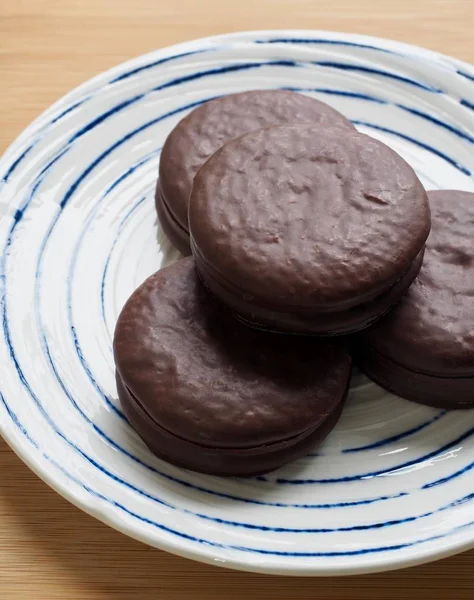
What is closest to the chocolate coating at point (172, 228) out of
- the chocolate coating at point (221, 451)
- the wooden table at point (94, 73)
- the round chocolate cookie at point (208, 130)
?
the round chocolate cookie at point (208, 130)

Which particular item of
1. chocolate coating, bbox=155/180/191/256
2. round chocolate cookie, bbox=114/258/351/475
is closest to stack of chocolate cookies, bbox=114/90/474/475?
round chocolate cookie, bbox=114/258/351/475

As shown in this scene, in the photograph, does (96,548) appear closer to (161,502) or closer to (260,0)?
(161,502)

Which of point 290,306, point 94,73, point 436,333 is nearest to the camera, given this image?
point 290,306

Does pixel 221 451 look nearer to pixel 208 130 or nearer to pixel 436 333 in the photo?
pixel 436 333

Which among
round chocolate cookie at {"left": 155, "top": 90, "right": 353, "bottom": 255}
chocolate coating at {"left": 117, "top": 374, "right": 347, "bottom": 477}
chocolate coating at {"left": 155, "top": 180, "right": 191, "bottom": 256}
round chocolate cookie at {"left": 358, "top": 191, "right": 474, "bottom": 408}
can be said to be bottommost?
chocolate coating at {"left": 117, "top": 374, "right": 347, "bottom": 477}

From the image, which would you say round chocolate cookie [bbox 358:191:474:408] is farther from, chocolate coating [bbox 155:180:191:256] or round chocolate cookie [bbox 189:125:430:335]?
chocolate coating [bbox 155:180:191:256]

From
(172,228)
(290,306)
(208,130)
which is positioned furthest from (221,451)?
(208,130)

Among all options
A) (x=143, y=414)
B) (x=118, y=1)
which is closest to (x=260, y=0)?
(x=118, y=1)
